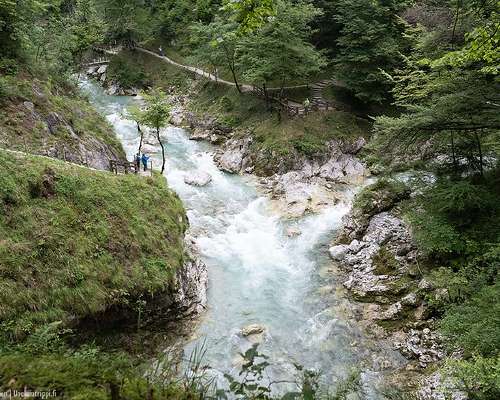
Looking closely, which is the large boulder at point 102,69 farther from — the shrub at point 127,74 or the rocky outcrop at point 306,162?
the rocky outcrop at point 306,162

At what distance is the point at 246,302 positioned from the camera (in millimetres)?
15094

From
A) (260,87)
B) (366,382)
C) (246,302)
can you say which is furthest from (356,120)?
(366,382)

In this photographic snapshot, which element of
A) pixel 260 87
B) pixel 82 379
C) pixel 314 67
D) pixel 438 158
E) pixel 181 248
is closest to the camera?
pixel 82 379

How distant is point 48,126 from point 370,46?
75.7 feet

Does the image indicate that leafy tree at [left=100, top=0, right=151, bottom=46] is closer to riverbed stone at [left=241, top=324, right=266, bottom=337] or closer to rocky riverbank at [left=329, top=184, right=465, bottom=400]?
rocky riverbank at [left=329, top=184, right=465, bottom=400]

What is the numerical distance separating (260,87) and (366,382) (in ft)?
91.4

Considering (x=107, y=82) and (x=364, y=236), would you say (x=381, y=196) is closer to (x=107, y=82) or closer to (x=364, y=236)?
(x=364, y=236)

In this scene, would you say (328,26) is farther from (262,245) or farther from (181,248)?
(181,248)

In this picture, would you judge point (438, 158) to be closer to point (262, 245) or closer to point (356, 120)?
point (262, 245)

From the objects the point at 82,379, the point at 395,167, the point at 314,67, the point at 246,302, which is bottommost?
the point at 246,302

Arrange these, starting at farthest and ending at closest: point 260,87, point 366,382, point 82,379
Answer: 1. point 260,87
2. point 366,382
3. point 82,379

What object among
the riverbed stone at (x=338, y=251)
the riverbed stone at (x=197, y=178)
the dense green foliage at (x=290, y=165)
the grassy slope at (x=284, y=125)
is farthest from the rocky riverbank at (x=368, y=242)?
the riverbed stone at (x=197, y=178)

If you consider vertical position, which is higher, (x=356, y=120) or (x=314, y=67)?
(x=314, y=67)

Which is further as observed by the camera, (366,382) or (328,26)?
(328,26)
